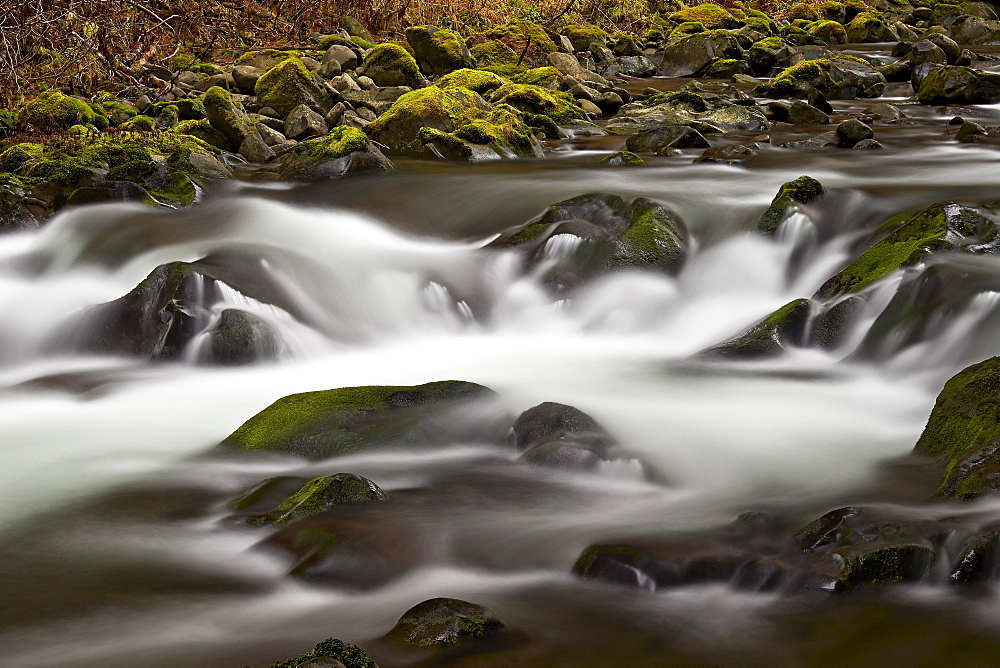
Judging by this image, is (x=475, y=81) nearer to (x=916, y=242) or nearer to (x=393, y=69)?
(x=393, y=69)

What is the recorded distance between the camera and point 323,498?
3.87 m

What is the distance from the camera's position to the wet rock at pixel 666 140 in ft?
36.7

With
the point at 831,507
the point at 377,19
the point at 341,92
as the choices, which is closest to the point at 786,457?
the point at 831,507

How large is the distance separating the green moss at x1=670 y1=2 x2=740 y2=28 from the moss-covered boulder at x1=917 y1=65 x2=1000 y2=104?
9.40m

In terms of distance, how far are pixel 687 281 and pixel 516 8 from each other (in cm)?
1479

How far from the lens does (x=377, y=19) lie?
18375mm

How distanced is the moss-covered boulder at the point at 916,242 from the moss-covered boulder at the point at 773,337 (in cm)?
39

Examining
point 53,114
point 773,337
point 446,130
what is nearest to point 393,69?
point 446,130

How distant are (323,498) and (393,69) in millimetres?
11107

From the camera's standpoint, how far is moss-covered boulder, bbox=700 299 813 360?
6.00m

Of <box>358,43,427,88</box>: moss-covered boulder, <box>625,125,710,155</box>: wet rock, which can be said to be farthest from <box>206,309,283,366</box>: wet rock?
<box>358,43,427,88</box>: moss-covered boulder

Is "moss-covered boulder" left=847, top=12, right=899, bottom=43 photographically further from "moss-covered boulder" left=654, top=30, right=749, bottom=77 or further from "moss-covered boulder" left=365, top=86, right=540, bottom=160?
"moss-covered boulder" left=365, top=86, right=540, bottom=160

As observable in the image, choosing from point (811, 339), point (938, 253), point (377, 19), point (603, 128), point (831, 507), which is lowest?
point (831, 507)

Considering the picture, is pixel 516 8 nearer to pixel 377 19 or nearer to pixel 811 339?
pixel 377 19
